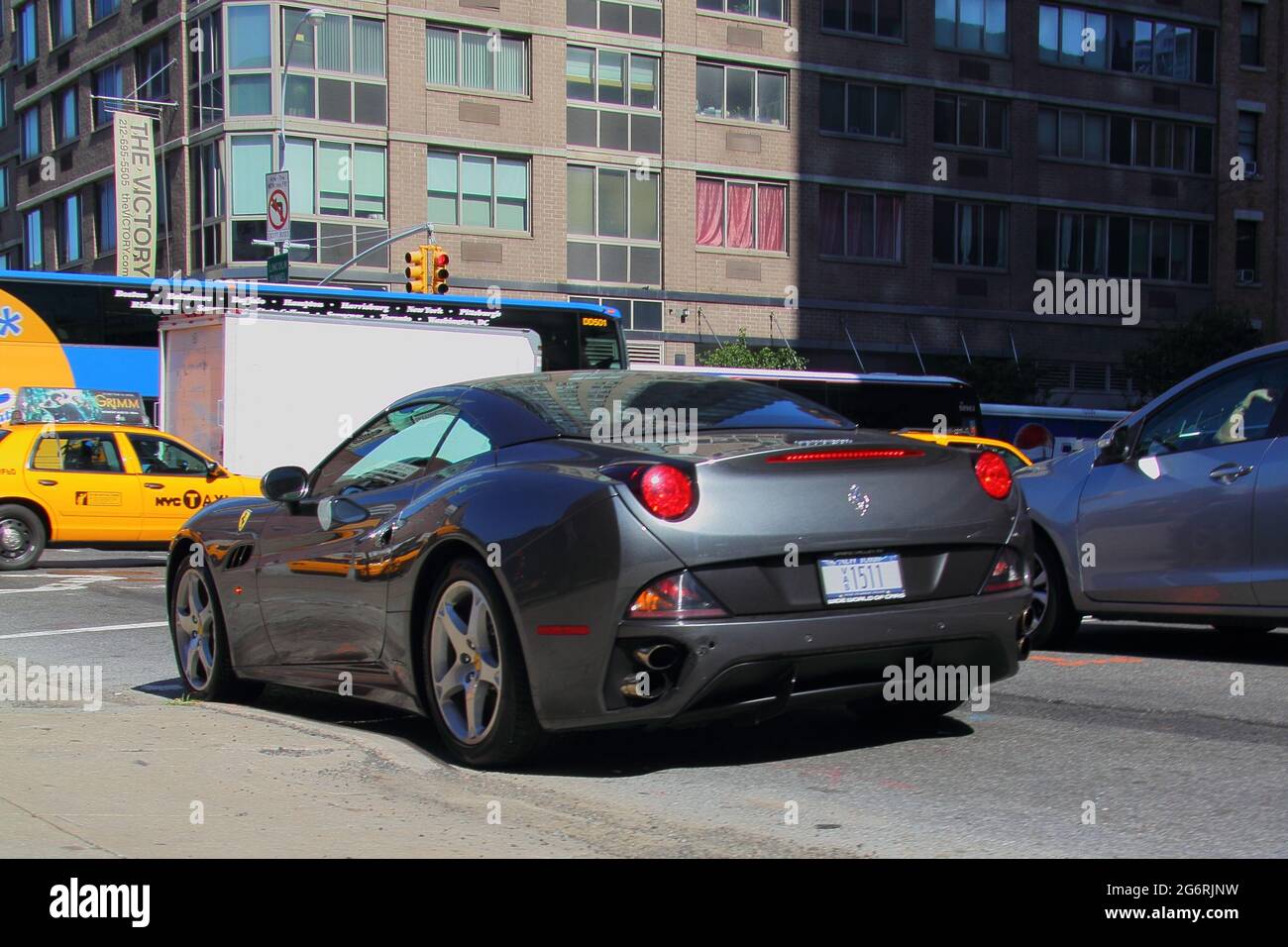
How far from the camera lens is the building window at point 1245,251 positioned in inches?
2096

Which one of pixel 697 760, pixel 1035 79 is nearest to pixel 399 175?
pixel 1035 79

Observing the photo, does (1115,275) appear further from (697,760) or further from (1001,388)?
(697,760)

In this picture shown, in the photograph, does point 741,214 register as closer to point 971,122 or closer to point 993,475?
point 971,122

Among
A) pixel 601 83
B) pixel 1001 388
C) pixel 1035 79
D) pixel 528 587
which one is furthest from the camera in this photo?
pixel 1035 79

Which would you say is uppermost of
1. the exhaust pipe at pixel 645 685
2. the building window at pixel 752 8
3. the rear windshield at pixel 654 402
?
the building window at pixel 752 8

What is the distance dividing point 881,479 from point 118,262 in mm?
37774

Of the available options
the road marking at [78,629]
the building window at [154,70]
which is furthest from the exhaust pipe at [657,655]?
the building window at [154,70]

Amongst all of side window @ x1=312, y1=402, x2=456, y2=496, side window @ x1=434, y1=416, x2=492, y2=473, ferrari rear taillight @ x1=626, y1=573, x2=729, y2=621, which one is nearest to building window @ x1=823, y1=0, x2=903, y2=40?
side window @ x1=312, y1=402, x2=456, y2=496

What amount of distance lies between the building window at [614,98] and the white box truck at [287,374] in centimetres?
2145

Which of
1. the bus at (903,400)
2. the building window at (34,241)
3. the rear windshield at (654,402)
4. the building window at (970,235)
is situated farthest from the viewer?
the building window at (34,241)

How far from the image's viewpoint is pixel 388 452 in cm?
670

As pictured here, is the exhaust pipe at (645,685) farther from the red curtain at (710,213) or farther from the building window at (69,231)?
the building window at (69,231)

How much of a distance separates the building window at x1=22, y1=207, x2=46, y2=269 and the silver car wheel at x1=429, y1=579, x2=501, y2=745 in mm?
47033
